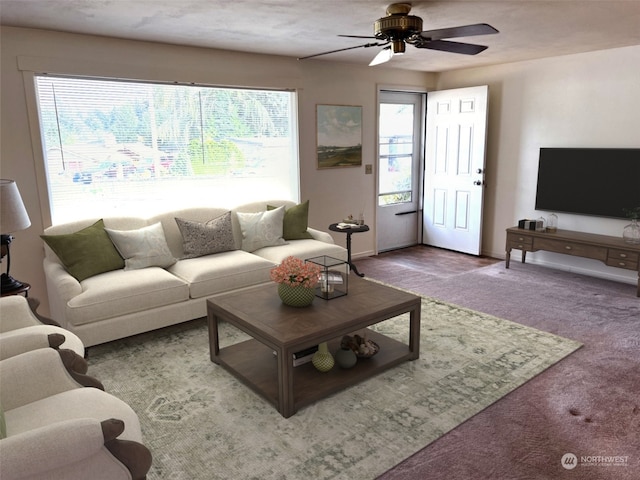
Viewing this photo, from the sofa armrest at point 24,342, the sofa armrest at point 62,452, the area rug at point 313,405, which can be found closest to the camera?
the sofa armrest at point 62,452

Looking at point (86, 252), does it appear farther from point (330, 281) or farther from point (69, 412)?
point (69, 412)

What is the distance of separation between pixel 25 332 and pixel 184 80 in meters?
2.76

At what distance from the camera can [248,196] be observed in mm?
4949

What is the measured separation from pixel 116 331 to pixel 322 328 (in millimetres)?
1613

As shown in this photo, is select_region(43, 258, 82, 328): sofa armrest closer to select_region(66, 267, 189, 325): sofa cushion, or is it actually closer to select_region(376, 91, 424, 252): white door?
select_region(66, 267, 189, 325): sofa cushion

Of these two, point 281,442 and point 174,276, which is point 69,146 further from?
point 281,442

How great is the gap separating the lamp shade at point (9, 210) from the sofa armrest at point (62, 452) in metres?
1.99

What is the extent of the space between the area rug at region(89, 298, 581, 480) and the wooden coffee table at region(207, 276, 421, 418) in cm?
8

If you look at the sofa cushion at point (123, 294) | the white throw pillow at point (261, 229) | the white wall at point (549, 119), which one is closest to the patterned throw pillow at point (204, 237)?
the white throw pillow at point (261, 229)

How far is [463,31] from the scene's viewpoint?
2666mm

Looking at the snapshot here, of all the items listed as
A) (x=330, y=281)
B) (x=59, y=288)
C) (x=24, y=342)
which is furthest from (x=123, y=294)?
(x=330, y=281)

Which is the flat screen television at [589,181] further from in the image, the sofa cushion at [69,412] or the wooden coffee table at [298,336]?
the sofa cushion at [69,412]

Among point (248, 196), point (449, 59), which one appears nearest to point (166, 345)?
point (248, 196)

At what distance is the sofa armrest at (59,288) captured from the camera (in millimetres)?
3133
